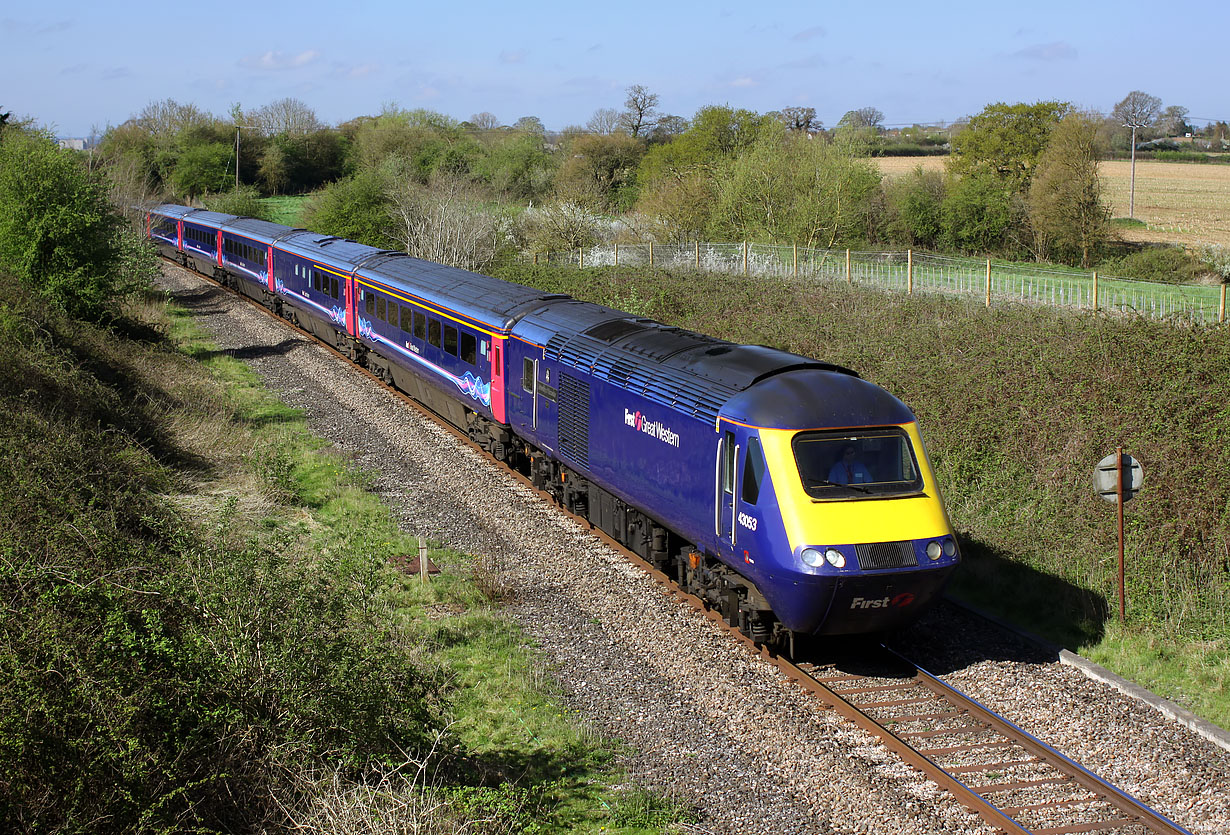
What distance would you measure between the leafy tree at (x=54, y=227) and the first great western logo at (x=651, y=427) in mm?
18475

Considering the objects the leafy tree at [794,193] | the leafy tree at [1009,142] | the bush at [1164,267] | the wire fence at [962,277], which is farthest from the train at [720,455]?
the leafy tree at [1009,142]

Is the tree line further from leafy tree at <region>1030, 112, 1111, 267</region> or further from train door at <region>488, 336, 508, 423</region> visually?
train door at <region>488, 336, 508, 423</region>

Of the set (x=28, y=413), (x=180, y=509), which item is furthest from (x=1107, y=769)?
(x=28, y=413)

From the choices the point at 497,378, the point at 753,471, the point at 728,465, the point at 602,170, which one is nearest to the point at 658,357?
the point at 728,465

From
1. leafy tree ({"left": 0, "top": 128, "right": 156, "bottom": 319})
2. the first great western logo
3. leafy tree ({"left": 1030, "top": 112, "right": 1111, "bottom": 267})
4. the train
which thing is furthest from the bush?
leafy tree ({"left": 0, "top": 128, "right": 156, "bottom": 319})

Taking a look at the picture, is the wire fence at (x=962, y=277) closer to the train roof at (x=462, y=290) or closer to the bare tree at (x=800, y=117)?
the train roof at (x=462, y=290)

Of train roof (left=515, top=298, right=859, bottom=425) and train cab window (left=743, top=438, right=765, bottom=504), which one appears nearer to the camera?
train cab window (left=743, top=438, right=765, bottom=504)

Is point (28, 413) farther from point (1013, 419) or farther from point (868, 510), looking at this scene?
point (1013, 419)

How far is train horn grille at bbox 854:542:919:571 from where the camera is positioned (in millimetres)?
8461

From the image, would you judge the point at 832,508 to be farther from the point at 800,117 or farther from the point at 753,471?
the point at 800,117

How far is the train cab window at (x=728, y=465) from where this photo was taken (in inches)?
368

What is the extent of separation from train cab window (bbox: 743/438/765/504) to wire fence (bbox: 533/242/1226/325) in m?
8.59

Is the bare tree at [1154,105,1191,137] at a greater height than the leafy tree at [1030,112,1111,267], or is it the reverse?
the bare tree at [1154,105,1191,137]

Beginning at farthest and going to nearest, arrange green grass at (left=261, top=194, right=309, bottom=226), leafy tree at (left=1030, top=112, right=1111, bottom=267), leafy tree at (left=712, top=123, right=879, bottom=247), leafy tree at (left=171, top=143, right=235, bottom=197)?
1. leafy tree at (left=171, top=143, right=235, bottom=197)
2. green grass at (left=261, top=194, right=309, bottom=226)
3. leafy tree at (left=1030, top=112, right=1111, bottom=267)
4. leafy tree at (left=712, top=123, right=879, bottom=247)
